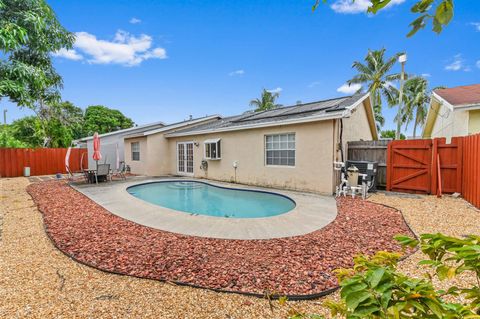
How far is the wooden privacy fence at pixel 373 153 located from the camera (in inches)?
388

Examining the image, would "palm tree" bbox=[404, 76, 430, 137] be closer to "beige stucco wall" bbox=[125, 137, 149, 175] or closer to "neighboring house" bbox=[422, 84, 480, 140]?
"neighboring house" bbox=[422, 84, 480, 140]

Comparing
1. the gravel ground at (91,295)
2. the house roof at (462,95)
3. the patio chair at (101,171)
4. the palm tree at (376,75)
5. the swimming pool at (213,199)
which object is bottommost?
the swimming pool at (213,199)

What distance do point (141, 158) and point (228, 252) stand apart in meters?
14.9

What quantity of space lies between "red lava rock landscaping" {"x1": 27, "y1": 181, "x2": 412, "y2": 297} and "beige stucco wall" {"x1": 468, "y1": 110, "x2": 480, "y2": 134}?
23.5 feet

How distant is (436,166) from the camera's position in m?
8.43

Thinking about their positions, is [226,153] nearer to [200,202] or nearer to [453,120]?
A: [200,202]

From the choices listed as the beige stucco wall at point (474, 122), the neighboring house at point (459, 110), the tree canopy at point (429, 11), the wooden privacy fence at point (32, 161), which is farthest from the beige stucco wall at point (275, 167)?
the wooden privacy fence at point (32, 161)

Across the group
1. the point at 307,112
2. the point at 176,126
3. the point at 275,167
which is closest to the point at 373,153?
the point at 307,112

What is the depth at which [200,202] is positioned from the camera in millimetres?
9625

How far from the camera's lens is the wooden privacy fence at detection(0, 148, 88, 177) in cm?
1702

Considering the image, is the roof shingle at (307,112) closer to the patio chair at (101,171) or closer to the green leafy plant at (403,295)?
the patio chair at (101,171)

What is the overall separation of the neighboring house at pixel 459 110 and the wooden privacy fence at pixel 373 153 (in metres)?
2.18

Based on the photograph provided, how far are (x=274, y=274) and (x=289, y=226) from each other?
88.8 inches

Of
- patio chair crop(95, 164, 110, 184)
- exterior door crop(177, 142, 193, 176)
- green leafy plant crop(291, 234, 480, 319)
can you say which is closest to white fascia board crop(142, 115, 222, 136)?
exterior door crop(177, 142, 193, 176)
